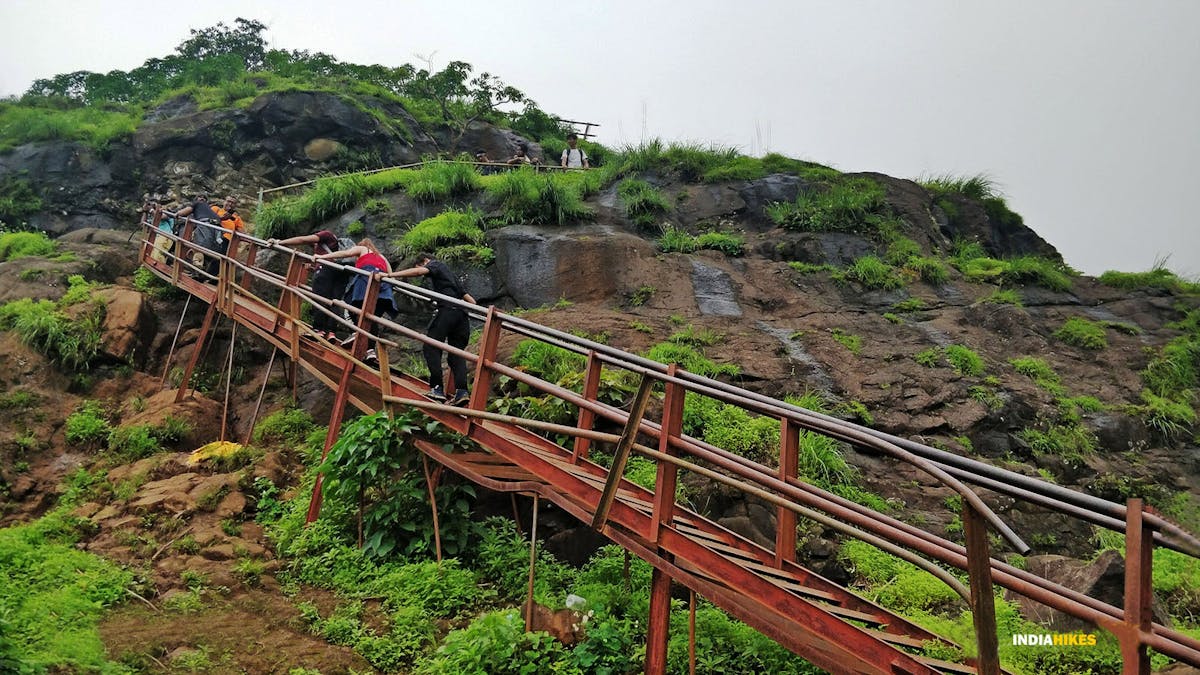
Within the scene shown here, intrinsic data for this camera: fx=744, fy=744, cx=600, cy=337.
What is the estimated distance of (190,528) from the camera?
749 cm

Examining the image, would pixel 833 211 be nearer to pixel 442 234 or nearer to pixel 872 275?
pixel 872 275

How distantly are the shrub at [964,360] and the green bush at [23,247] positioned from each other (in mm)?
16249

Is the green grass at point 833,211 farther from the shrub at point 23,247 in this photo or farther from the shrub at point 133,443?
the shrub at point 23,247

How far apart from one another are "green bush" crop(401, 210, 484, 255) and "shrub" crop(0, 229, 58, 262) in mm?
7251

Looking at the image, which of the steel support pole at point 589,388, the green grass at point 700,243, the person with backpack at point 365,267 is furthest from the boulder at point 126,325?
the steel support pole at point 589,388

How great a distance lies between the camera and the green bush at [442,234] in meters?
13.5

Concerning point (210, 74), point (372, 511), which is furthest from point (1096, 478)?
point (210, 74)

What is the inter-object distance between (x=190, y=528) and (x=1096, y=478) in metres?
10.2

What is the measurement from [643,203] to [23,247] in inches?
487

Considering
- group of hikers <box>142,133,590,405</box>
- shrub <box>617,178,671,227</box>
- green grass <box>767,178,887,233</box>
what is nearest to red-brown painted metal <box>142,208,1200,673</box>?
group of hikers <box>142,133,590,405</box>

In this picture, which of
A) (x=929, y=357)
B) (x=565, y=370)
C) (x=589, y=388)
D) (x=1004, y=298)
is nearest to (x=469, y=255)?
(x=565, y=370)

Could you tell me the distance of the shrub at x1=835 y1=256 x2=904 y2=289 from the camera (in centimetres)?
1338

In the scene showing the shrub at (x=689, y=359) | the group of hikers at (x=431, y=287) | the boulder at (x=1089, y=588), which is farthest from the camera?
the shrub at (x=689, y=359)

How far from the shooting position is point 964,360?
10719mm
